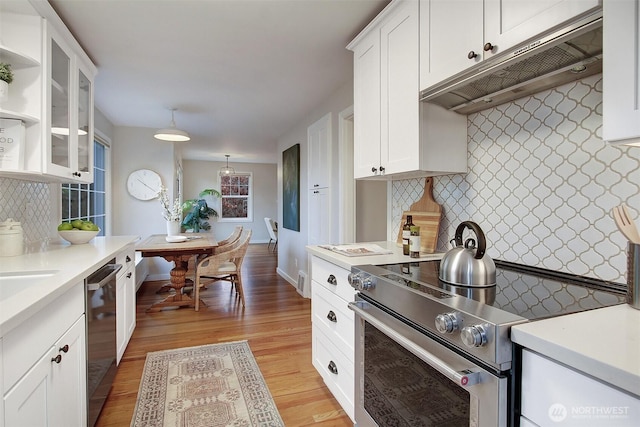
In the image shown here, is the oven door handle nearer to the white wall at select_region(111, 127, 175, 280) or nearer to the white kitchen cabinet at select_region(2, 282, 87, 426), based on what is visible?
the white kitchen cabinet at select_region(2, 282, 87, 426)

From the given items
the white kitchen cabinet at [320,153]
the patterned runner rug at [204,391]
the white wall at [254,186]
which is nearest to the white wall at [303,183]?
the white kitchen cabinet at [320,153]

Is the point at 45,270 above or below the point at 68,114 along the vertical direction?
below

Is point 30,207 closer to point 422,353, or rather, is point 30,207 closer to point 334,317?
point 334,317

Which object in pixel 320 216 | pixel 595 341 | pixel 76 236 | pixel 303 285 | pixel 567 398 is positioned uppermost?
pixel 320 216

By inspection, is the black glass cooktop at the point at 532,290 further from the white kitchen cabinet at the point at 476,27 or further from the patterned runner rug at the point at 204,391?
the patterned runner rug at the point at 204,391

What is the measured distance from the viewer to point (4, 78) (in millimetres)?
1536

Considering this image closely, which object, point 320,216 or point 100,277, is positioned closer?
point 100,277

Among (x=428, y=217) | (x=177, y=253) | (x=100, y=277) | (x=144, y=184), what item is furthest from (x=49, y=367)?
(x=144, y=184)

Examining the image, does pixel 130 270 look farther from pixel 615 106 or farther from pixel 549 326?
pixel 615 106

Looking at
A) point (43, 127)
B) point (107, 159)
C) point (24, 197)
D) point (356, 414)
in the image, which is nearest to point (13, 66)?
point (43, 127)

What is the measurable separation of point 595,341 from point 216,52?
8.79 feet

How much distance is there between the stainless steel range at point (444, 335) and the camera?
0.82 meters

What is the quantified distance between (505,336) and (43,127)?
231cm

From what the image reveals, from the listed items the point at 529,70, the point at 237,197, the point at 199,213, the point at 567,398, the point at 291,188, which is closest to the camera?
the point at 567,398
